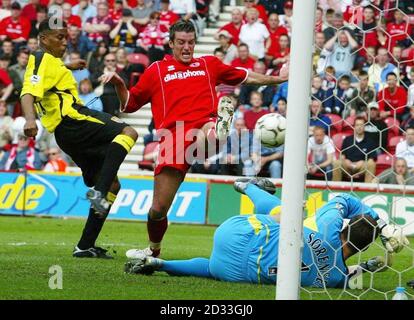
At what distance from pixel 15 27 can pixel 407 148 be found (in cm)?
1485

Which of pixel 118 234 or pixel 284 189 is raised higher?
pixel 284 189

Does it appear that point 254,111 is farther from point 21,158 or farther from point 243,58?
point 21,158

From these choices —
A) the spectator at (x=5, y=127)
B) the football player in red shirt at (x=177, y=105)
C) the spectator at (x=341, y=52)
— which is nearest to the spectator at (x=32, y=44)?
the spectator at (x=5, y=127)

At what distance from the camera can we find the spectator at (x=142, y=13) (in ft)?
70.0

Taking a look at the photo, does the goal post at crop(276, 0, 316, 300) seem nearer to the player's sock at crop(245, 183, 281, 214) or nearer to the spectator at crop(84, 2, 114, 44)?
the player's sock at crop(245, 183, 281, 214)

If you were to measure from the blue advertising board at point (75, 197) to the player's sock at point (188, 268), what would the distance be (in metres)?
7.80

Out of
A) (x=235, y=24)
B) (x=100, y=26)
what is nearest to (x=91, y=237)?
(x=235, y=24)

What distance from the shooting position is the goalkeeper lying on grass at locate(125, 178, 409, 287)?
768 centimetres

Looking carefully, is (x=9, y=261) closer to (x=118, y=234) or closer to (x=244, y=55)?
(x=118, y=234)

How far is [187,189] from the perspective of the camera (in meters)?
16.5

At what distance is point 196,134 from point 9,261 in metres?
2.20

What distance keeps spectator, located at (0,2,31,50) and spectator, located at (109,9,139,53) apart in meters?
2.06

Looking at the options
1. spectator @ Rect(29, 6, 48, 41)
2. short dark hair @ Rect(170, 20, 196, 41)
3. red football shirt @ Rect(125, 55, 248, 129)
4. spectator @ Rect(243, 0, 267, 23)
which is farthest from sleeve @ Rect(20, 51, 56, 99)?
spectator @ Rect(29, 6, 48, 41)
